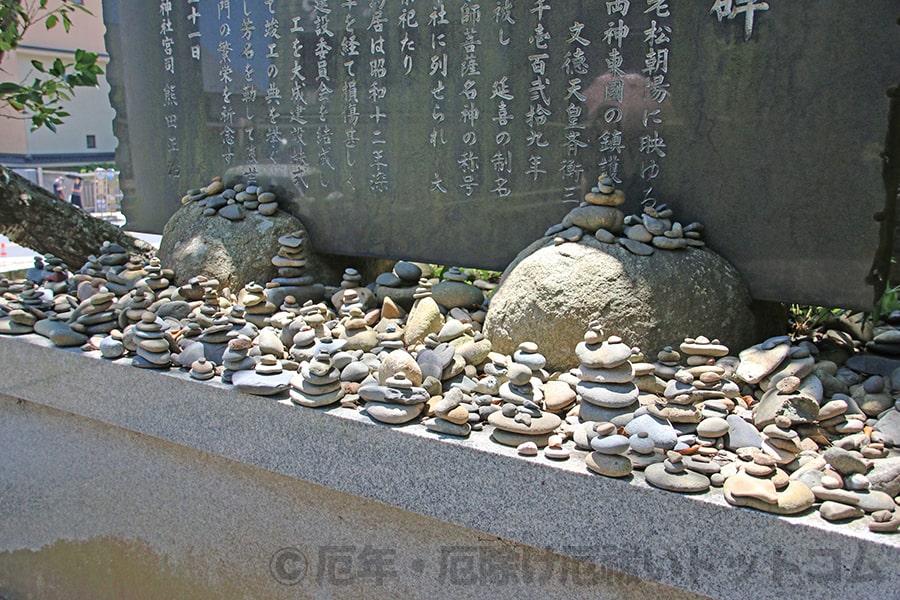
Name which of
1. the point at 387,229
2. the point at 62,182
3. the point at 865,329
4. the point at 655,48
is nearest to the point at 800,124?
the point at 655,48

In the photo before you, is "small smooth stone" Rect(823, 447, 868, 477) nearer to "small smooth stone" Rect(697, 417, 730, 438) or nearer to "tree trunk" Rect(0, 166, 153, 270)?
"small smooth stone" Rect(697, 417, 730, 438)

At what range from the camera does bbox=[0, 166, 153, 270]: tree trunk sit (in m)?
4.67

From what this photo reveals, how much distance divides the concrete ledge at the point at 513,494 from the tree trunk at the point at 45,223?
73.8 inches

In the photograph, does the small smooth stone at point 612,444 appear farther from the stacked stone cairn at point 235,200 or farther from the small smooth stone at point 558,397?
the stacked stone cairn at point 235,200

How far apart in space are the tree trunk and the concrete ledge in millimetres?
1874

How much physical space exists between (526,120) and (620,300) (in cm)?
96

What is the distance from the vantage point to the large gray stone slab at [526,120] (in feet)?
9.13

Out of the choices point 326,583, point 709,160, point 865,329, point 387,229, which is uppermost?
point 709,160

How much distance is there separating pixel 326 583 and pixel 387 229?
180cm

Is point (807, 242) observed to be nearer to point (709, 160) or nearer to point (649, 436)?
point (709, 160)

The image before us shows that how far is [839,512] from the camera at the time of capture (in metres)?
1.85

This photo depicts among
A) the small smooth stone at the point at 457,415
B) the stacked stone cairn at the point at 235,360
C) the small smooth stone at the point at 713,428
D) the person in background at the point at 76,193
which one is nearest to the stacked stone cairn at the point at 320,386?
the stacked stone cairn at the point at 235,360

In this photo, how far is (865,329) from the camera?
3.09 meters

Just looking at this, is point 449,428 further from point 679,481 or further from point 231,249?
point 231,249
